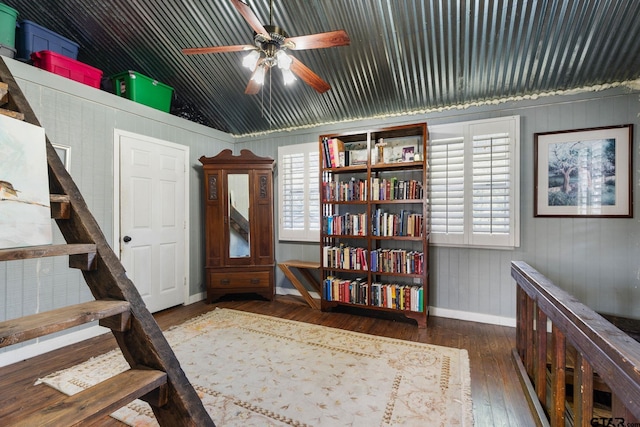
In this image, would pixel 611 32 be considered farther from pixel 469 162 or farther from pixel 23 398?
pixel 23 398

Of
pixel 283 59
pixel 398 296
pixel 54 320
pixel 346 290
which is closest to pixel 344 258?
pixel 346 290

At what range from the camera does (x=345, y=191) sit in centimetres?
350

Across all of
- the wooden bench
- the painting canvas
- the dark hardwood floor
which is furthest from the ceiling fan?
the dark hardwood floor

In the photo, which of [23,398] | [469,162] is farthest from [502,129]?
[23,398]

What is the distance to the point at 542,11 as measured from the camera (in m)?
2.29

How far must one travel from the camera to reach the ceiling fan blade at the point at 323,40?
1758mm

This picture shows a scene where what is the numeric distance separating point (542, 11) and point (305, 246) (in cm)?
337

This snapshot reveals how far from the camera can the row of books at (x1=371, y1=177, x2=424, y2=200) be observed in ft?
10.3

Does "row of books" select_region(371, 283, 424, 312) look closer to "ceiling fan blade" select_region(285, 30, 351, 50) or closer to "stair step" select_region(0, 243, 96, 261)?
"ceiling fan blade" select_region(285, 30, 351, 50)

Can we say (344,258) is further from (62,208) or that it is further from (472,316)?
(62,208)

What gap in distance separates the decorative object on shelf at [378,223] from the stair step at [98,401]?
2651 millimetres

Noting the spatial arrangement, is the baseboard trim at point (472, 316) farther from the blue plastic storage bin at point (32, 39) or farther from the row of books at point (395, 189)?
the blue plastic storage bin at point (32, 39)

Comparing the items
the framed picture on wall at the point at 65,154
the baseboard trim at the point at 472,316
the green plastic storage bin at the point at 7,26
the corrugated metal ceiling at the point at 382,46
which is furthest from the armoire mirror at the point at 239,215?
the baseboard trim at the point at 472,316

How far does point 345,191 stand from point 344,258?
2.60 ft
